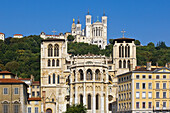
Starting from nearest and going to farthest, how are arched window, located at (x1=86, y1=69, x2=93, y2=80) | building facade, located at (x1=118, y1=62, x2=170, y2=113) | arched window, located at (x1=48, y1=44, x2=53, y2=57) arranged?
building facade, located at (x1=118, y1=62, x2=170, y2=113), arched window, located at (x1=86, y1=69, x2=93, y2=80), arched window, located at (x1=48, y1=44, x2=53, y2=57)

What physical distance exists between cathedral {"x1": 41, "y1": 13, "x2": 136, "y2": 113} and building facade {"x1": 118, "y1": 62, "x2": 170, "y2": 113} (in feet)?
48.1

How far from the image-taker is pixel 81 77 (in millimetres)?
144750

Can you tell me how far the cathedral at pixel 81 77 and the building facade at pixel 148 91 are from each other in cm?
1466

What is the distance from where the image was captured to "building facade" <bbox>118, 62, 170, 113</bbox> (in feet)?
414

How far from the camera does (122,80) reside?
449 feet

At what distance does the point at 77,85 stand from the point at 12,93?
73.0ft

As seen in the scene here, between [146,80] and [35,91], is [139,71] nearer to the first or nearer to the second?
[146,80]

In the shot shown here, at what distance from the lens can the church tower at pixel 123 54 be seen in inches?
6245

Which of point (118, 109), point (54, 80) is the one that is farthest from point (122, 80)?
point (54, 80)

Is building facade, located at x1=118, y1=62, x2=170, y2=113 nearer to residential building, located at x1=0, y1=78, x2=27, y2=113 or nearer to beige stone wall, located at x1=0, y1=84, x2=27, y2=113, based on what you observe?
beige stone wall, located at x1=0, y1=84, x2=27, y2=113

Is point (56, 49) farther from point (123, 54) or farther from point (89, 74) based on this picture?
point (123, 54)

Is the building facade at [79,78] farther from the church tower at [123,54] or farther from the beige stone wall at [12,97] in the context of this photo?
the beige stone wall at [12,97]

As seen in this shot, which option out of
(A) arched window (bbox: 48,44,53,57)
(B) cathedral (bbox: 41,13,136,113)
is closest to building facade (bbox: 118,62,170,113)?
(B) cathedral (bbox: 41,13,136,113)

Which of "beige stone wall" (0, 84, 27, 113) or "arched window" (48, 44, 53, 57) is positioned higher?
"arched window" (48, 44, 53, 57)
